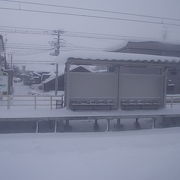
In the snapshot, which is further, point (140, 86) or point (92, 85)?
point (140, 86)

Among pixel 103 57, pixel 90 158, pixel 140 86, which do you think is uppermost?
pixel 103 57

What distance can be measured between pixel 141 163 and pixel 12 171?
3189 millimetres

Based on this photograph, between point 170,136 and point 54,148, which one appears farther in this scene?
point 170,136

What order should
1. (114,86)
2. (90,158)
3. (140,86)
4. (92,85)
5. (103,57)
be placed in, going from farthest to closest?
1. (140,86)
2. (114,86)
3. (92,85)
4. (103,57)
5. (90,158)

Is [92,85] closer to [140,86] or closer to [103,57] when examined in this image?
[103,57]

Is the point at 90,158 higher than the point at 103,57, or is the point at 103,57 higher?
the point at 103,57

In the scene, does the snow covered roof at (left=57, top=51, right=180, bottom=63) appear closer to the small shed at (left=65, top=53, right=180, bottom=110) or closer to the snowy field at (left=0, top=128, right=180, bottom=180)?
the small shed at (left=65, top=53, right=180, bottom=110)

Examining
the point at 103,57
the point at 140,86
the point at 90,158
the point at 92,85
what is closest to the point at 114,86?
the point at 92,85

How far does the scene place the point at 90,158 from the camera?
701 cm

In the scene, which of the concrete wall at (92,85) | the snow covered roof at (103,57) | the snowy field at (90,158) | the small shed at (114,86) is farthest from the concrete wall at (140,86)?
the snowy field at (90,158)

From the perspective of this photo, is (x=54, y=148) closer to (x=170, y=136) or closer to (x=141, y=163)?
(x=141, y=163)

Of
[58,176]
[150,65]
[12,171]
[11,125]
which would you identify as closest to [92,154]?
[58,176]

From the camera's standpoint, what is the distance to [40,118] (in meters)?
11.6

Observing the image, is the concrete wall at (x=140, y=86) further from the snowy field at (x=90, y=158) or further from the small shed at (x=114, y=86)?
the snowy field at (x=90, y=158)
